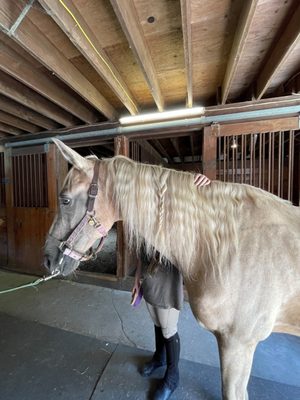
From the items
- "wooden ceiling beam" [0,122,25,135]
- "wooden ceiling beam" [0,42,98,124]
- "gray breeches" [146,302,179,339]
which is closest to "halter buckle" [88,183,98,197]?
"gray breeches" [146,302,179,339]

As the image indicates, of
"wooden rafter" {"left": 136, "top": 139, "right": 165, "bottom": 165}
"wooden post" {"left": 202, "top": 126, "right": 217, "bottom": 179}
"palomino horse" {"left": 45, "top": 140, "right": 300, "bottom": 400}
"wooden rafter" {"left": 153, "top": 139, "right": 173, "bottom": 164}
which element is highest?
"wooden rafter" {"left": 153, "top": 139, "right": 173, "bottom": 164}

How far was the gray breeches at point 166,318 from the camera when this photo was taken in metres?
1.18

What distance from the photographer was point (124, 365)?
150cm

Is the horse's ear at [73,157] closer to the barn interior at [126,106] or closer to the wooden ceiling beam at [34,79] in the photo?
the barn interior at [126,106]

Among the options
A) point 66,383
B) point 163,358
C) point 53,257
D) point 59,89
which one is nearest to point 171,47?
point 59,89

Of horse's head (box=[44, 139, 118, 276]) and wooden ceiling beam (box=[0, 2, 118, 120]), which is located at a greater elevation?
wooden ceiling beam (box=[0, 2, 118, 120])

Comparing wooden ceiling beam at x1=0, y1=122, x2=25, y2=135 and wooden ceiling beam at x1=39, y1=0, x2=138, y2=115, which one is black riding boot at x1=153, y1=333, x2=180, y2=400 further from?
wooden ceiling beam at x1=0, y1=122, x2=25, y2=135

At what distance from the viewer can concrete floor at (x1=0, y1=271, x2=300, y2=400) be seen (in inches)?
51.6

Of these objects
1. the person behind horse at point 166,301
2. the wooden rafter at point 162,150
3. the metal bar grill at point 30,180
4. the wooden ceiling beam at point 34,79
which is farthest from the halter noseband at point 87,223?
the wooden rafter at point 162,150

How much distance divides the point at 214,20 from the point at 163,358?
7.68 feet

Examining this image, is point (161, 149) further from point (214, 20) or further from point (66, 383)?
point (66, 383)

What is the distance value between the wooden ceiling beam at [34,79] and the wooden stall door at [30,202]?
965mm

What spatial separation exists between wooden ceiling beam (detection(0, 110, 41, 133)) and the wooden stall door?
285mm

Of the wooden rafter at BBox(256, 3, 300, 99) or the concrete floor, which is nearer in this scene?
the wooden rafter at BBox(256, 3, 300, 99)
